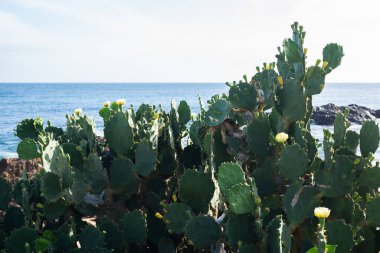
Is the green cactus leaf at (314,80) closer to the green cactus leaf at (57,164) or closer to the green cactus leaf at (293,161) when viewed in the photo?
the green cactus leaf at (293,161)

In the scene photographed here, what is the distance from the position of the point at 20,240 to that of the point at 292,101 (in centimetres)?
156

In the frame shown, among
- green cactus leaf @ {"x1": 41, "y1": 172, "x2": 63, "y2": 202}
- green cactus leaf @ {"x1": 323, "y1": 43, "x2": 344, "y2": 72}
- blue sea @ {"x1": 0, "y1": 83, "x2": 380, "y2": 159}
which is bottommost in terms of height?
blue sea @ {"x1": 0, "y1": 83, "x2": 380, "y2": 159}

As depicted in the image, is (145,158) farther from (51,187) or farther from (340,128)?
(340,128)

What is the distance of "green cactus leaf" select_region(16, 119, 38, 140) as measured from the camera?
349 centimetres

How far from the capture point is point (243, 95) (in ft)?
9.41

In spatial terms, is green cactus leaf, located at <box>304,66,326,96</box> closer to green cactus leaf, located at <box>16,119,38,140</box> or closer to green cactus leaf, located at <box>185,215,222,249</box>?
green cactus leaf, located at <box>185,215,222,249</box>

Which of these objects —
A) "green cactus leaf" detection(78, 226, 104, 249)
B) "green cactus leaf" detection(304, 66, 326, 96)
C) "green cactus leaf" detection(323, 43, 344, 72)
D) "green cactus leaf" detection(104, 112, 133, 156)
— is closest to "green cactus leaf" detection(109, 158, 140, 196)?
"green cactus leaf" detection(104, 112, 133, 156)

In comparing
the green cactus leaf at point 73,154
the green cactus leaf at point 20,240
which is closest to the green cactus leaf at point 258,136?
the green cactus leaf at point 73,154

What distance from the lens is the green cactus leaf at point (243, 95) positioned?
9.36 ft

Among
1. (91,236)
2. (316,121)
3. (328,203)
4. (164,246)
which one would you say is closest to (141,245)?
(164,246)

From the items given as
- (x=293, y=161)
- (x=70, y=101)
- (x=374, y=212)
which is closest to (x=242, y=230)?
(x=293, y=161)

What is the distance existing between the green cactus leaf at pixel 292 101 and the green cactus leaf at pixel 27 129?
1852 millimetres

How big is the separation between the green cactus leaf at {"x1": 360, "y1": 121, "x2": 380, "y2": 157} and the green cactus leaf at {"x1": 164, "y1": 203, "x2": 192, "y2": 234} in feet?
3.78

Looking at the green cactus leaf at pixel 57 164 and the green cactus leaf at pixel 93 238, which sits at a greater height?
the green cactus leaf at pixel 57 164
